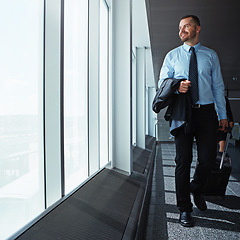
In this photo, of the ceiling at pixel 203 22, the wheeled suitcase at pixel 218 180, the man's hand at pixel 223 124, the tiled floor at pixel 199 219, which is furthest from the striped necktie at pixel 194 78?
the ceiling at pixel 203 22

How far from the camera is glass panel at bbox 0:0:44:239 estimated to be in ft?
4.42

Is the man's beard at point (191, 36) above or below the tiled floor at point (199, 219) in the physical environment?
above

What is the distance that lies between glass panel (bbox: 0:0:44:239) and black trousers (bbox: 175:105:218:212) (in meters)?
1.08

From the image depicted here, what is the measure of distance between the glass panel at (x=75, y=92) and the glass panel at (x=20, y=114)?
2.03 ft

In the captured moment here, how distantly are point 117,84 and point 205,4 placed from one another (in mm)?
A: 1895

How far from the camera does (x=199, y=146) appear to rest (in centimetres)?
210

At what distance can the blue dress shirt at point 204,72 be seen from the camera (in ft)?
6.70

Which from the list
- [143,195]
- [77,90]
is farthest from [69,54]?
[143,195]

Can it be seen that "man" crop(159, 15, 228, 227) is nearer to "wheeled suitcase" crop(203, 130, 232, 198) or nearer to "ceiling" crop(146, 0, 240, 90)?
"wheeled suitcase" crop(203, 130, 232, 198)

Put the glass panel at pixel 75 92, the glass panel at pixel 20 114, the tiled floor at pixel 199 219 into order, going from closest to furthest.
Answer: the glass panel at pixel 20 114, the tiled floor at pixel 199 219, the glass panel at pixel 75 92

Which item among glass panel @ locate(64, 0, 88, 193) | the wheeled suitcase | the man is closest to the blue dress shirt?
the man

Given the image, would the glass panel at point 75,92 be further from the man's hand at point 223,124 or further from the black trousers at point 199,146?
the man's hand at point 223,124

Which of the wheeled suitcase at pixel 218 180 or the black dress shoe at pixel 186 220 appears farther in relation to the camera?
the wheeled suitcase at pixel 218 180

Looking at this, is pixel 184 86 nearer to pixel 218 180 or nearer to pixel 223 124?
pixel 223 124
